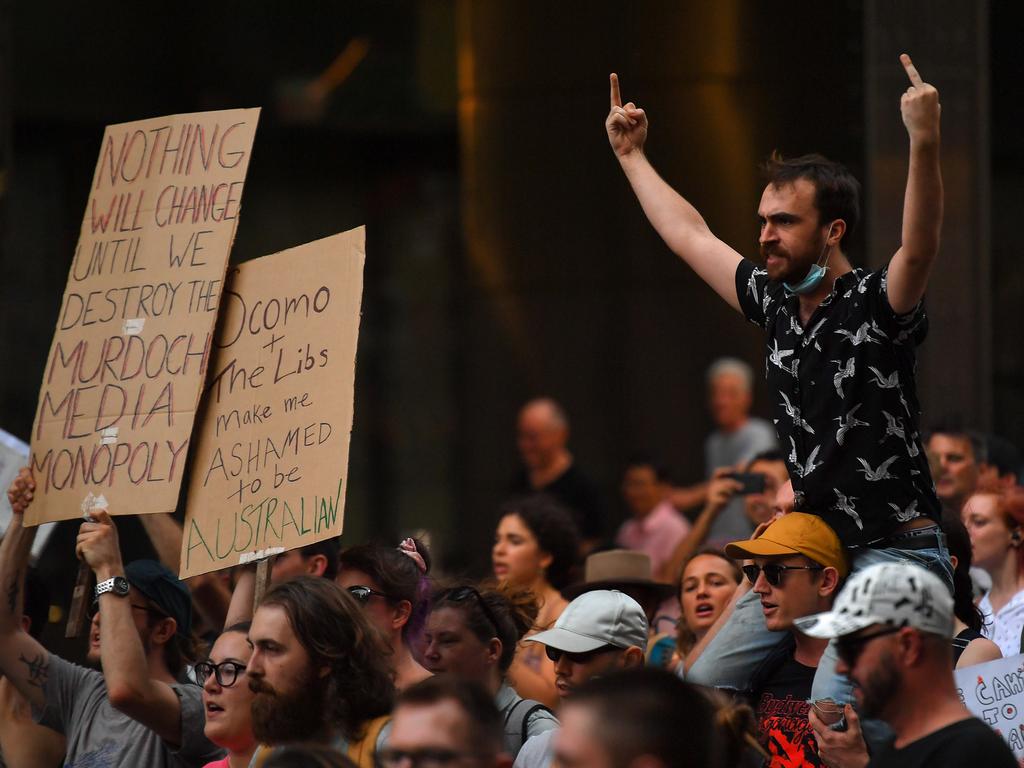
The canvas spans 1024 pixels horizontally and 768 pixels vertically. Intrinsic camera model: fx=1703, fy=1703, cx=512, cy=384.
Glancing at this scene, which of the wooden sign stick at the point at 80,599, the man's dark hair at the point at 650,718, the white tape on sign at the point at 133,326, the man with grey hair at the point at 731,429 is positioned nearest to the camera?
the man's dark hair at the point at 650,718

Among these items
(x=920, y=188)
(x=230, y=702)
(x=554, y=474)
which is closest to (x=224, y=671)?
(x=230, y=702)

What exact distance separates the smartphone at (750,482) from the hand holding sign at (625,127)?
2.82 meters

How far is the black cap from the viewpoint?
5.41m

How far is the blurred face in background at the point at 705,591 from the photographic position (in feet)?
19.4

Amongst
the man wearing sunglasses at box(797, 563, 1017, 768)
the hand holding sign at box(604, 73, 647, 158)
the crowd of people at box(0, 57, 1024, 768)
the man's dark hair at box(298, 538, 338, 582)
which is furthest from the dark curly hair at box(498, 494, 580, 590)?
the man wearing sunglasses at box(797, 563, 1017, 768)

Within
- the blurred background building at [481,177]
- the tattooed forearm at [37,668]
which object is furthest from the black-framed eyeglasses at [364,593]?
the blurred background building at [481,177]

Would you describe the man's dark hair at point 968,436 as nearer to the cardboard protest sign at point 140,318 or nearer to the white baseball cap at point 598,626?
the white baseball cap at point 598,626

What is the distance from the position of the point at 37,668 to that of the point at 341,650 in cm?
139

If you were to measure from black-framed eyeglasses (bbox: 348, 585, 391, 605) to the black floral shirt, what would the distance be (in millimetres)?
1479

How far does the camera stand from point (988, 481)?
7.42 metres

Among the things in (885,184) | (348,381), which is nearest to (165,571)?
(348,381)

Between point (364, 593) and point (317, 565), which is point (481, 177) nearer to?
point (317, 565)

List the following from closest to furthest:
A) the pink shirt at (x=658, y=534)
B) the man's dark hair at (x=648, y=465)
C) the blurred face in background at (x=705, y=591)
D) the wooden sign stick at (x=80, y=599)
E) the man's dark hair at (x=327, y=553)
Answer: the wooden sign stick at (x=80, y=599), the blurred face in background at (x=705, y=591), the man's dark hair at (x=327, y=553), the pink shirt at (x=658, y=534), the man's dark hair at (x=648, y=465)

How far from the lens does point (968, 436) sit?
7652 millimetres
